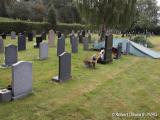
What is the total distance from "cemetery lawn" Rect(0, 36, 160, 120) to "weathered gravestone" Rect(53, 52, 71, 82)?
260mm

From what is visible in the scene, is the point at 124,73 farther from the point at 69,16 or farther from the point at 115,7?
the point at 69,16

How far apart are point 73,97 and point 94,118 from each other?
5.56 ft

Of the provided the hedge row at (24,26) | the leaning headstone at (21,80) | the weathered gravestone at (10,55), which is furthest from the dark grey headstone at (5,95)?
the hedge row at (24,26)

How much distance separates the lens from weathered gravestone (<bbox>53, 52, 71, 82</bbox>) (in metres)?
10.1

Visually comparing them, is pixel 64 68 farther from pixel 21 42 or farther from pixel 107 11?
pixel 107 11

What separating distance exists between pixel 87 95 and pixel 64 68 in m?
1.82

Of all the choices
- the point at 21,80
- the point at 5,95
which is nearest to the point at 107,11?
the point at 21,80

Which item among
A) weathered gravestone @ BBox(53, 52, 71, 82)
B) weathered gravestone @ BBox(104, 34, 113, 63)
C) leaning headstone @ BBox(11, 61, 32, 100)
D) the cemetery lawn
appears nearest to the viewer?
the cemetery lawn

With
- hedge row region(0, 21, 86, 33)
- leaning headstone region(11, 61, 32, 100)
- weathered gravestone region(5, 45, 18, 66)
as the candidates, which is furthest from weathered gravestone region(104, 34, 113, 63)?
hedge row region(0, 21, 86, 33)

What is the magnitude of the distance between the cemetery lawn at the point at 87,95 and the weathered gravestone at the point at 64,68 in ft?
0.85

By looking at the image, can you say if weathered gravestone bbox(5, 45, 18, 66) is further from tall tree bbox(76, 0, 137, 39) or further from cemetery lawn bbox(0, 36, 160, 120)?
tall tree bbox(76, 0, 137, 39)

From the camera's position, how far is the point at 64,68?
33.8 ft

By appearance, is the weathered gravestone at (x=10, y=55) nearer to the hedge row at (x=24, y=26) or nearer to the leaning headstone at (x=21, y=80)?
the leaning headstone at (x=21, y=80)

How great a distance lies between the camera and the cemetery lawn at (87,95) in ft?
23.8
